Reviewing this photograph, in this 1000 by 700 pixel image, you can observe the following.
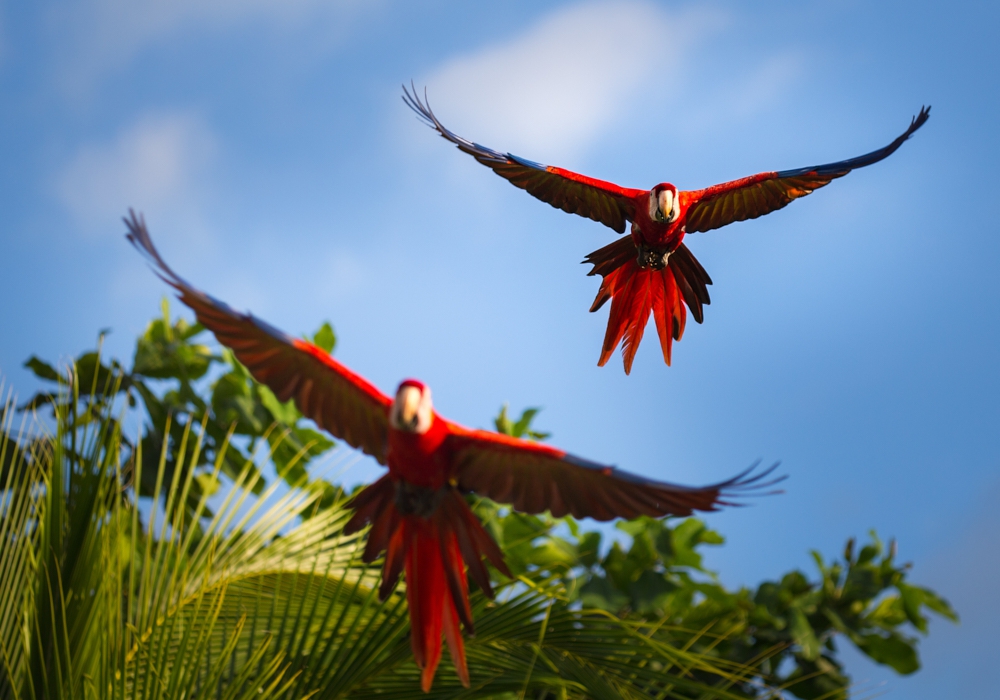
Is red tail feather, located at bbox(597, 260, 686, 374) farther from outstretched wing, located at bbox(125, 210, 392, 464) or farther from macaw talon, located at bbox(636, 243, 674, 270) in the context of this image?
outstretched wing, located at bbox(125, 210, 392, 464)

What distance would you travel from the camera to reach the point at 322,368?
1293 mm

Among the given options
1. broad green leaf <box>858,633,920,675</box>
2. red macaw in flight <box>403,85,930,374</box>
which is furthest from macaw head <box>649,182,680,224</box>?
broad green leaf <box>858,633,920,675</box>

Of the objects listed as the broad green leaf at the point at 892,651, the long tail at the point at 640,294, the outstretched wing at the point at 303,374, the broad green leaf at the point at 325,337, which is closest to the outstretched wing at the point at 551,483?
the outstretched wing at the point at 303,374

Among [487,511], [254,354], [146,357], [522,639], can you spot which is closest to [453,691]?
[522,639]

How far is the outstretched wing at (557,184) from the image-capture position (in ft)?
5.24

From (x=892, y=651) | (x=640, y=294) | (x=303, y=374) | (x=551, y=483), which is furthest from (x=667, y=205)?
(x=892, y=651)

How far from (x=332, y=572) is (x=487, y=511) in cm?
58

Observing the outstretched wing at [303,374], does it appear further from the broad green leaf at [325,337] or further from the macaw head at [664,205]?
the broad green leaf at [325,337]

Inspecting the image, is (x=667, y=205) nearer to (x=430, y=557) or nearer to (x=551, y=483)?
(x=551, y=483)

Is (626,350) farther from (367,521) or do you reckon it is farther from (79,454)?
(79,454)

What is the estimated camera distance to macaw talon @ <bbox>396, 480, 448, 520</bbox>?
118 centimetres

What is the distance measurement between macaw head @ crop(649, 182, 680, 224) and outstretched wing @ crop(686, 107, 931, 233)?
122 millimetres

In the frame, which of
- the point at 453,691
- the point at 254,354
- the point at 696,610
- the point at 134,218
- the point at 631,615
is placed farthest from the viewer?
the point at 696,610

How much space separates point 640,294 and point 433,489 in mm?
521
